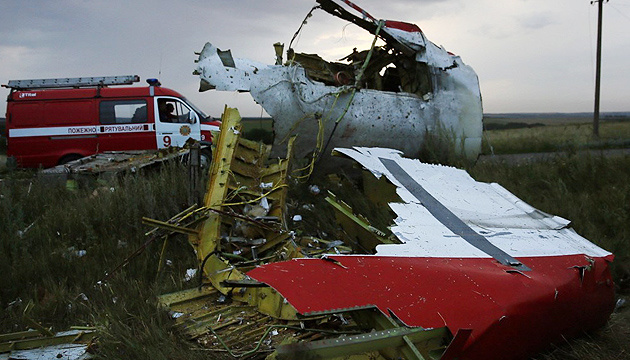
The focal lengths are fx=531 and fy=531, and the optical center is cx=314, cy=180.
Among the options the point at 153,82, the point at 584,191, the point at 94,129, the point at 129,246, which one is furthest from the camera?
the point at 153,82

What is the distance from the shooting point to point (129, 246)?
546 cm

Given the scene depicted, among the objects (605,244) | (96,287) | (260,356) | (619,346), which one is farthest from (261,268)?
(605,244)

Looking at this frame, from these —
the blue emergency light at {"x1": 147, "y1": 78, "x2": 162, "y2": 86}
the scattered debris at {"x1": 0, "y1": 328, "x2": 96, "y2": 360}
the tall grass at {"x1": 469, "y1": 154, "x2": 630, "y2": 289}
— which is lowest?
the scattered debris at {"x1": 0, "y1": 328, "x2": 96, "y2": 360}

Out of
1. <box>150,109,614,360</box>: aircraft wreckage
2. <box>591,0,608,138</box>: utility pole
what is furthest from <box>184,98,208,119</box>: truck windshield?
<box>591,0,608,138</box>: utility pole

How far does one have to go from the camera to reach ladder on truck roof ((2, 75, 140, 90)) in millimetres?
12961

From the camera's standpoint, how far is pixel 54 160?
12.3 meters

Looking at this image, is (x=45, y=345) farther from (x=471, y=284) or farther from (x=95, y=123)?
(x=95, y=123)

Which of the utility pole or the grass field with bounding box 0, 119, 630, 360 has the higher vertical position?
the utility pole

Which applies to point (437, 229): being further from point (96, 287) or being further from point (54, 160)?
point (54, 160)

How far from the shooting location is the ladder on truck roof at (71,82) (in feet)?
42.5

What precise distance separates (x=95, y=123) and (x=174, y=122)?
180 centimetres

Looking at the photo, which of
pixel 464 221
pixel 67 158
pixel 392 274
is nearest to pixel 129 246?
pixel 464 221

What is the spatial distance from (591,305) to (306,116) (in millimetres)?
3376

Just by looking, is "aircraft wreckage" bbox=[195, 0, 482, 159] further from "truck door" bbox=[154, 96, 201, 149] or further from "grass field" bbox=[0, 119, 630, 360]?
"truck door" bbox=[154, 96, 201, 149]
